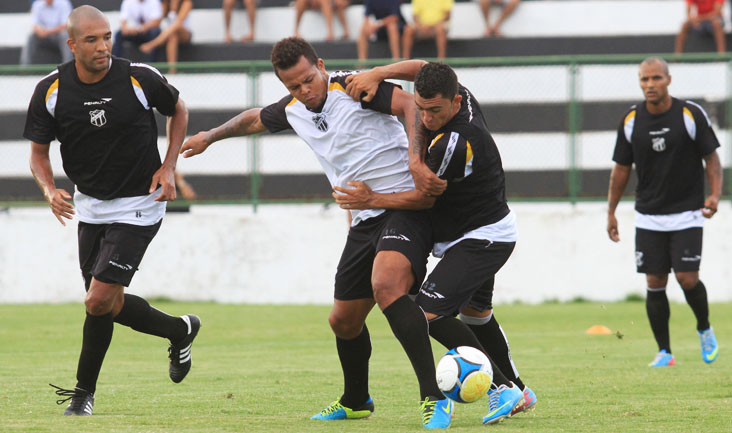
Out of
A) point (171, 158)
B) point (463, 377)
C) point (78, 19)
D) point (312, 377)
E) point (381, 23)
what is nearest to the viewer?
point (463, 377)

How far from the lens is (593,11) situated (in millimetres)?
18797

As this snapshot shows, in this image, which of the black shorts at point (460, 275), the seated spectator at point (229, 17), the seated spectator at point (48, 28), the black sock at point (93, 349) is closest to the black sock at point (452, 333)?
the black shorts at point (460, 275)

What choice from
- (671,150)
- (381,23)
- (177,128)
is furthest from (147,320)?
(381,23)

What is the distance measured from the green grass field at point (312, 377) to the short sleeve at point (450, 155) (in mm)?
1364

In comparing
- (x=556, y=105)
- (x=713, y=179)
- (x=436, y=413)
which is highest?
(x=713, y=179)

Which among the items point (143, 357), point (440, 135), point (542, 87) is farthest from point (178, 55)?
point (440, 135)

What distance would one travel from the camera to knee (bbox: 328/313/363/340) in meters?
6.60

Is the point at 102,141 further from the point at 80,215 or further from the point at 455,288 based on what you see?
the point at 455,288

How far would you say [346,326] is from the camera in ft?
21.7

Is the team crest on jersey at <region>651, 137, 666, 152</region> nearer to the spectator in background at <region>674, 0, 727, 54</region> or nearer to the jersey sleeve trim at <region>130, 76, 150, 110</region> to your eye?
the jersey sleeve trim at <region>130, 76, 150, 110</region>

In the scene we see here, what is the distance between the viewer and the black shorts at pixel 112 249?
687 cm

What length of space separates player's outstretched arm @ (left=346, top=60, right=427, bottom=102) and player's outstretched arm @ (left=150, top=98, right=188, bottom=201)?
4.23ft

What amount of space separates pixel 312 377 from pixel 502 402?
2886mm

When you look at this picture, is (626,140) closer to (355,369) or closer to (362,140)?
(362,140)
